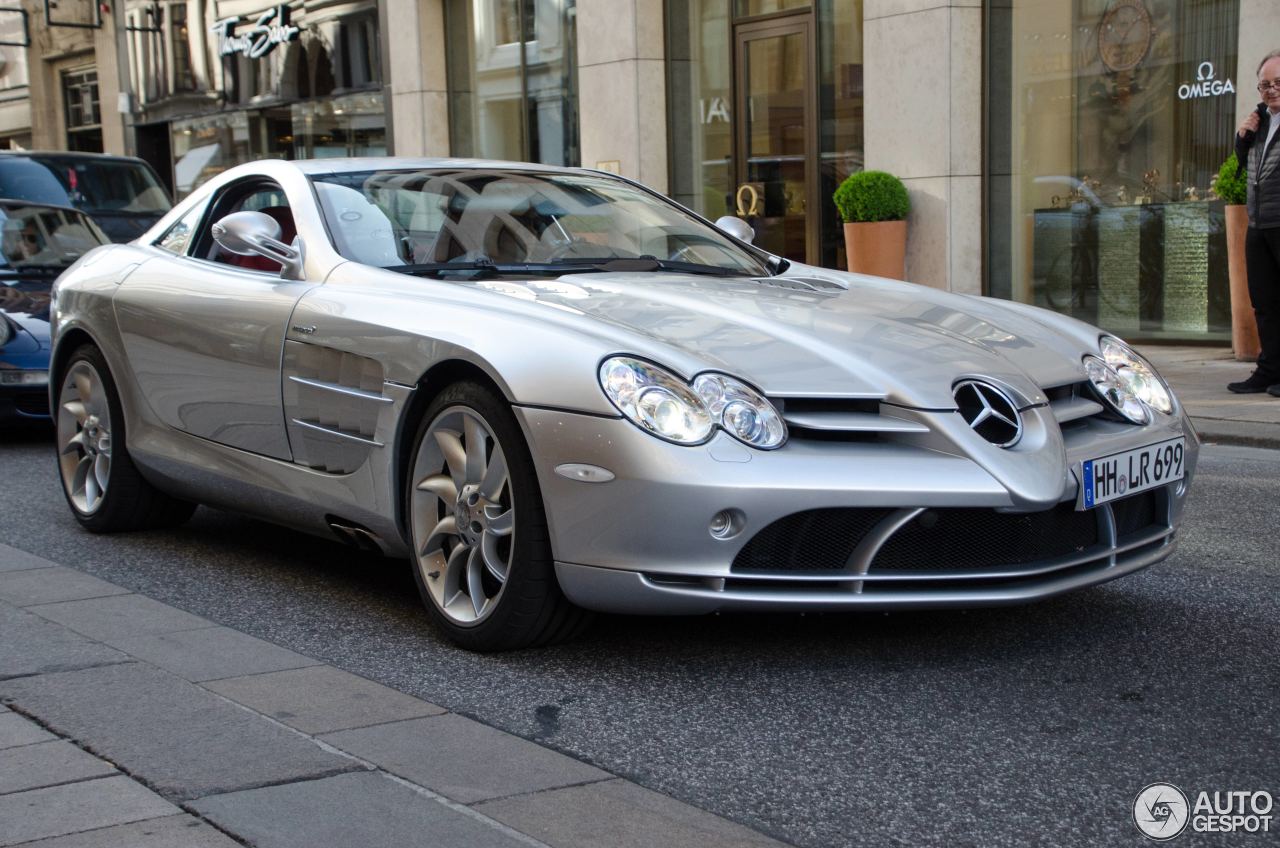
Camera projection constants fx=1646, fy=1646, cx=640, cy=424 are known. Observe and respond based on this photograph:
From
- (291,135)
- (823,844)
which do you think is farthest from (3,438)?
(291,135)

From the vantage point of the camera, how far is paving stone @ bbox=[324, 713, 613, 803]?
3.24 metres

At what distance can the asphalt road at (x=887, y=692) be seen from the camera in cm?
318

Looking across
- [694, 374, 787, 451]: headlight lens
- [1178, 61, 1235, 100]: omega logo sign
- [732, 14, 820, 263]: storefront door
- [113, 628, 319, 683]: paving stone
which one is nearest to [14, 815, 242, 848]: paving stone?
[113, 628, 319, 683]: paving stone

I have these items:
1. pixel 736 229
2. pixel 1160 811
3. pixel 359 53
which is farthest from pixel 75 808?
pixel 359 53

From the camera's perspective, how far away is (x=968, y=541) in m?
3.90

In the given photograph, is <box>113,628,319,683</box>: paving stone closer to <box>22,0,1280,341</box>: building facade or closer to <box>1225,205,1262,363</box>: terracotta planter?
<box>1225,205,1262,363</box>: terracotta planter

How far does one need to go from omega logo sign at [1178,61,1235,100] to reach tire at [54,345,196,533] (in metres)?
8.73

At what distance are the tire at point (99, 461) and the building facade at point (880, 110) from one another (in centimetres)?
867

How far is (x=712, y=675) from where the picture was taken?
4.05m

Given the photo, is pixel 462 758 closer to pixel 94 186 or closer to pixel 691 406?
pixel 691 406

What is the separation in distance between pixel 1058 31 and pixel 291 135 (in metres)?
12.7

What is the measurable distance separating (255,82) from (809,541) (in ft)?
69.8

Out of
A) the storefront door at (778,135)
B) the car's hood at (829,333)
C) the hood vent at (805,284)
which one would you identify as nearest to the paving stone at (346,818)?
the car's hood at (829,333)

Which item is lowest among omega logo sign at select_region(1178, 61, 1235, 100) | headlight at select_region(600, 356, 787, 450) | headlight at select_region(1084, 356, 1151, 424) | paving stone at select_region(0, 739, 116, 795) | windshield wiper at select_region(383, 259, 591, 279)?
paving stone at select_region(0, 739, 116, 795)
